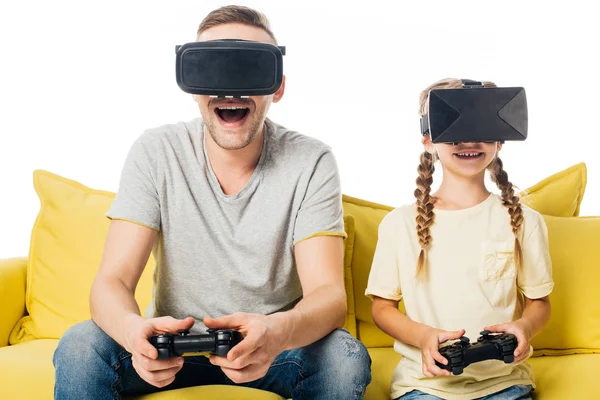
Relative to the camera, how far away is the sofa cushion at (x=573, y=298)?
1999mm

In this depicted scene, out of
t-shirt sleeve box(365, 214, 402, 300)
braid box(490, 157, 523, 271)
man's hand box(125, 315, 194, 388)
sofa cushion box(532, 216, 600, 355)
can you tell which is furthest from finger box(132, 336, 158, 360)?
sofa cushion box(532, 216, 600, 355)

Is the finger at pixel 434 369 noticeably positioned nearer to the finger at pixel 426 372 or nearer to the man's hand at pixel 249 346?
the finger at pixel 426 372

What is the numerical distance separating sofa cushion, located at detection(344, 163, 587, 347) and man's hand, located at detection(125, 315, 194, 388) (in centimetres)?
77

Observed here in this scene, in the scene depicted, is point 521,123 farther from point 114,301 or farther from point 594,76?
point 594,76

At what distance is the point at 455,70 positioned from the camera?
2566 millimetres

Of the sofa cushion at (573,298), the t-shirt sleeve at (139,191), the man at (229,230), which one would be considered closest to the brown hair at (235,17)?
the man at (229,230)

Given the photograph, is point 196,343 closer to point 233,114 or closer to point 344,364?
point 344,364

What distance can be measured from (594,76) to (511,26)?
341 millimetres

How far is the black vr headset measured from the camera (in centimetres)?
156

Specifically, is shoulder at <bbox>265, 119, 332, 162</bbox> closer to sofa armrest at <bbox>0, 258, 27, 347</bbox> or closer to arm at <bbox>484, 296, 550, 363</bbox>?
arm at <bbox>484, 296, 550, 363</bbox>

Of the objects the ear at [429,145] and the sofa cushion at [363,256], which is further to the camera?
the sofa cushion at [363,256]

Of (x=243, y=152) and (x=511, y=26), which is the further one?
(x=511, y=26)

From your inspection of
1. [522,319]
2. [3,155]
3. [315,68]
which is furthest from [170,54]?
[522,319]

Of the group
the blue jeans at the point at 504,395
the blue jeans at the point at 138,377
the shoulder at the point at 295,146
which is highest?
the shoulder at the point at 295,146
